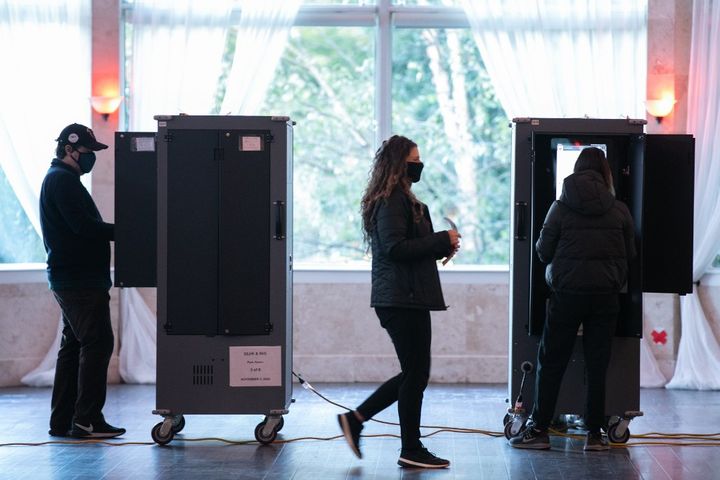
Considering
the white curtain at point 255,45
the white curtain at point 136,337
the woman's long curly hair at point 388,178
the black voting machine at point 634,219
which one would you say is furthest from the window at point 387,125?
the woman's long curly hair at point 388,178

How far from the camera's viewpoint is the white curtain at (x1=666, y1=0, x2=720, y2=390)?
24.8 feet

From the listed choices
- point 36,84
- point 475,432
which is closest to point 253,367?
point 475,432

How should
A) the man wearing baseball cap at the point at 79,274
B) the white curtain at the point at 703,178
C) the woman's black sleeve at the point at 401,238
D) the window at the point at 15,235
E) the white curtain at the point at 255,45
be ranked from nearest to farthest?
the woman's black sleeve at the point at 401,238 < the man wearing baseball cap at the point at 79,274 < the white curtain at the point at 703,178 < the white curtain at the point at 255,45 < the window at the point at 15,235

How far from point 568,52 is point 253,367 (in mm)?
3711

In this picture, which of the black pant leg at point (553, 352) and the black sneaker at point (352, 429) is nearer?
A: the black sneaker at point (352, 429)

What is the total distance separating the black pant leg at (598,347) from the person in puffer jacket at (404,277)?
2.83 feet

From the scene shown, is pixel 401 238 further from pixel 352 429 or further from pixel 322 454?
pixel 322 454

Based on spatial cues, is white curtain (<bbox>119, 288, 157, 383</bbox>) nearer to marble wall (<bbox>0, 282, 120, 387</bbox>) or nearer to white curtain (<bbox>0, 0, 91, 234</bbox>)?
marble wall (<bbox>0, 282, 120, 387</bbox>)

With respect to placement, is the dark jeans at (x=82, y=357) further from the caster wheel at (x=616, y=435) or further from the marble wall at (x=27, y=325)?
the caster wheel at (x=616, y=435)

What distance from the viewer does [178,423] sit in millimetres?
5652

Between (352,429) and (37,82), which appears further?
(37,82)

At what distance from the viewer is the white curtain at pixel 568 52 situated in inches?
303

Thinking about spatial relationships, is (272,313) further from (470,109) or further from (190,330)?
(470,109)

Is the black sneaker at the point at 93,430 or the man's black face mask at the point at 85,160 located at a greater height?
the man's black face mask at the point at 85,160
